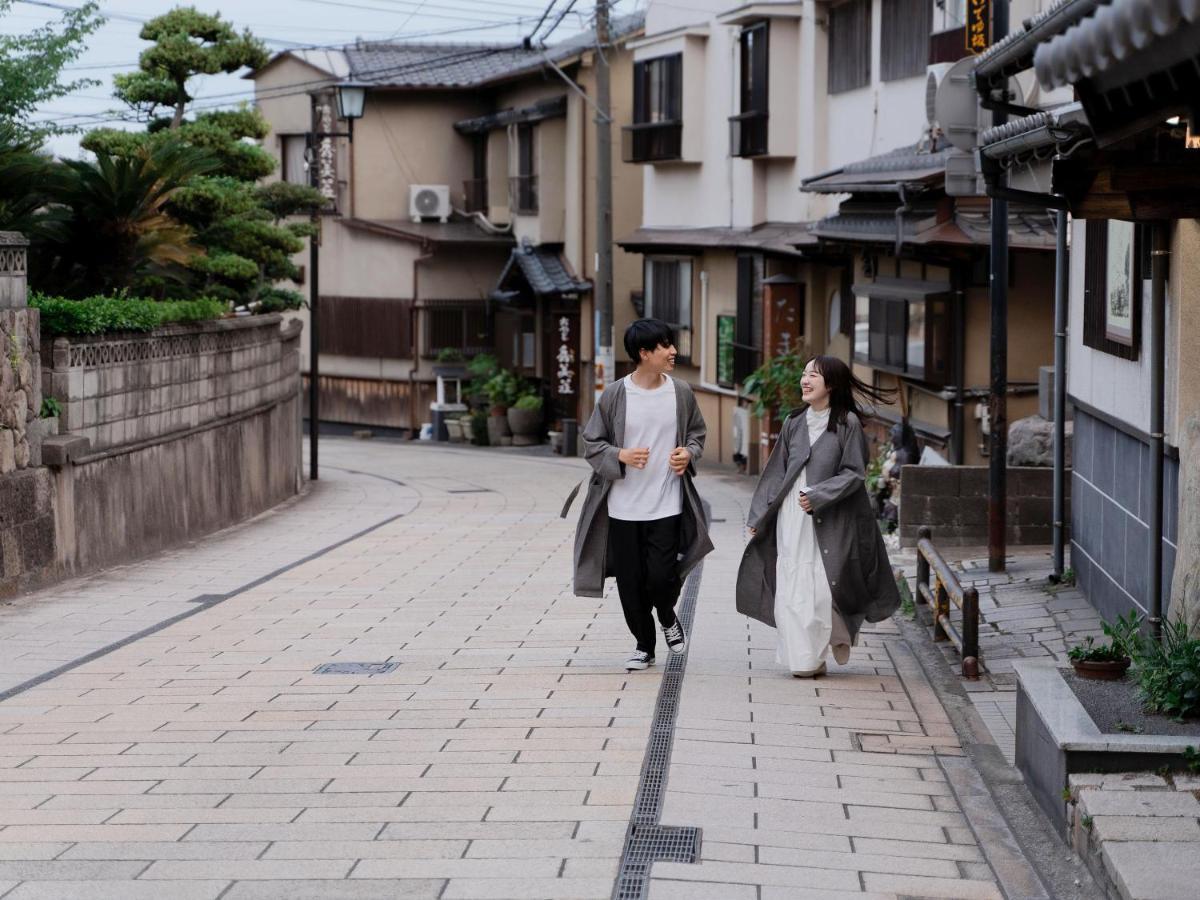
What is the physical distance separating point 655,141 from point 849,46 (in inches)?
309

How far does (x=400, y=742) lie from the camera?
7.73 metres

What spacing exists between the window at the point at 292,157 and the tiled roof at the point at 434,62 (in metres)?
3.04

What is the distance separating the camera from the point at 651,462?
9273mm

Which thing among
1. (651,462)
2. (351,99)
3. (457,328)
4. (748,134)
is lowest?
(651,462)

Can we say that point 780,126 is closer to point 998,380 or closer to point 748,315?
point 748,315

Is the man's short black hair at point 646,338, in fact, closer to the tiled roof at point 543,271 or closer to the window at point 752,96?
the window at point 752,96

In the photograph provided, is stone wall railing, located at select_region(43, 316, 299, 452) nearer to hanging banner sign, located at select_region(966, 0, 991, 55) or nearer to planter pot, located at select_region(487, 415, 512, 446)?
hanging banner sign, located at select_region(966, 0, 991, 55)

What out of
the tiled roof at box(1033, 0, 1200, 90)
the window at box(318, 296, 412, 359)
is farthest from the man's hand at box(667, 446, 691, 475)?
the window at box(318, 296, 412, 359)

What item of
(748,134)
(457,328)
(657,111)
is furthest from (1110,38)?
(457,328)

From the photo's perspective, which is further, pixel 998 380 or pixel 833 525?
pixel 998 380

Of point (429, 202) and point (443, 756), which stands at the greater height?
point (429, 202)

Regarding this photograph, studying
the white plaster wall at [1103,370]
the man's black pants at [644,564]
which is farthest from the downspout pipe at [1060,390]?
the man's black pants at [644,564]

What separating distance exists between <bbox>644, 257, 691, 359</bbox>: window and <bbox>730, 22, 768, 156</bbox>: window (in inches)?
165

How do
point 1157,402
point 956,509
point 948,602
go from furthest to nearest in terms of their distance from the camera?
point 956,509, point 948,602, point 1157,402
